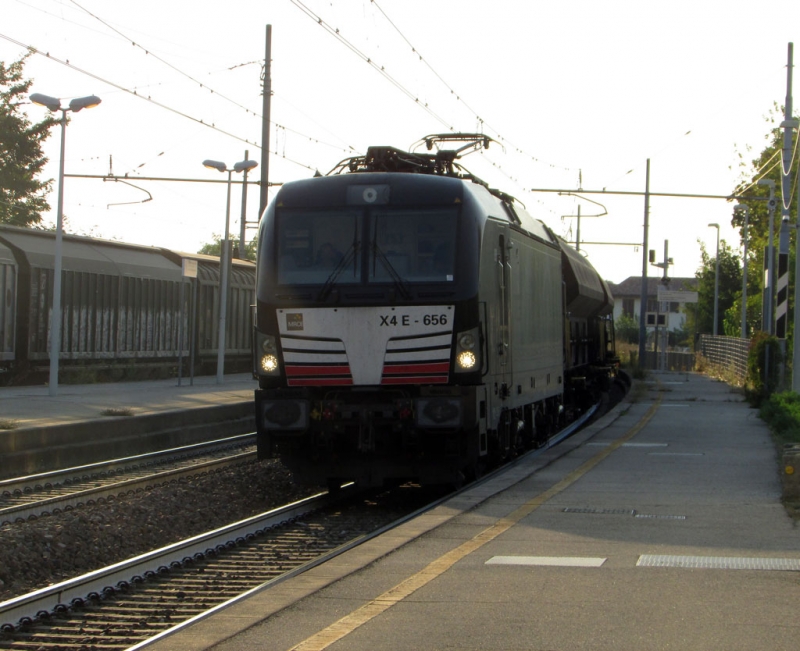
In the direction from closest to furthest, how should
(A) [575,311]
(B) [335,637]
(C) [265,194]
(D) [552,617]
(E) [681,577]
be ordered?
(B) [335,637] → (D) [552,617] → (E) [681,577] → (A) [575,311] → (C) [265,194]

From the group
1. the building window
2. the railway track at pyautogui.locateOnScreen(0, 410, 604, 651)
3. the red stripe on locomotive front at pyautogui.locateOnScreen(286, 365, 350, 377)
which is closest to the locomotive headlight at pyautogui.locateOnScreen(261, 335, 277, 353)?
the red stripe on locomotive front at pyautogui.locateOnScreen(286, 365, 350, 377)

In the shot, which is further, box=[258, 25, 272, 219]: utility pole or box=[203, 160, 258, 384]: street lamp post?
box=[258, 25, 272, 219]: utility pole

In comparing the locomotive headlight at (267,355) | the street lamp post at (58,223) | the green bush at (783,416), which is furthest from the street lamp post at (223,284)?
the locomotive headlight at (267,355)

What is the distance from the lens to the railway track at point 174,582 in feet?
20.8

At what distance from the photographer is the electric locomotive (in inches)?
420

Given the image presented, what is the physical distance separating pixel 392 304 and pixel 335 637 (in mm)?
5632

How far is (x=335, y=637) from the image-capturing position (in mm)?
5320

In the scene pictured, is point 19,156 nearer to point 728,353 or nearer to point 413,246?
point 728,353

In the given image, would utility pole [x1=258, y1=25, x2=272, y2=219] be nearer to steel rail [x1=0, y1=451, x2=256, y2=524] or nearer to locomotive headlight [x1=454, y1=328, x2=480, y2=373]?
steel rail [x1=0, y1=451, x2=256, y2=524]

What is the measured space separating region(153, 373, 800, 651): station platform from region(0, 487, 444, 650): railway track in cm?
57

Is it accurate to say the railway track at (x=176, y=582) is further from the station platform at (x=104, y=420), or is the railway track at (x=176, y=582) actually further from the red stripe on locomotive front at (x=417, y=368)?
the station platform at (x=104, y=420)

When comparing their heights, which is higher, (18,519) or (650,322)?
(650,322)

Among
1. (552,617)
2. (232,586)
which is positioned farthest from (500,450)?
(552,617)

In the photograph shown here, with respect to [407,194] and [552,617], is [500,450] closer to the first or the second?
[407,194]
